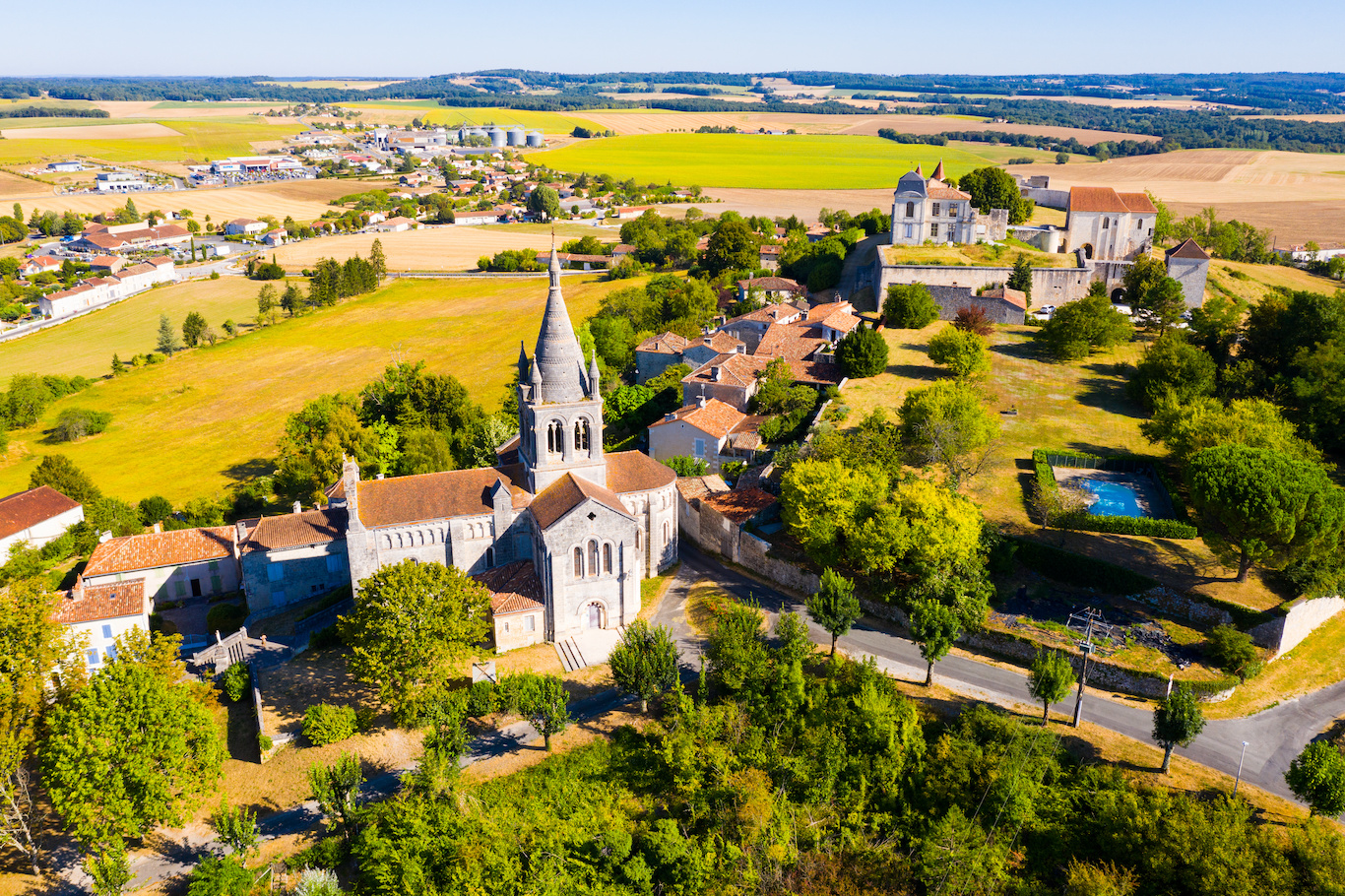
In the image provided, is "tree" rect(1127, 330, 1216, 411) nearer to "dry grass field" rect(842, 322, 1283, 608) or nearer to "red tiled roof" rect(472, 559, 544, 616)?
"dry grass field" rect(842, 322, 1283, 608)

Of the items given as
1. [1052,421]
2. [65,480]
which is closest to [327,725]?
[65,480]

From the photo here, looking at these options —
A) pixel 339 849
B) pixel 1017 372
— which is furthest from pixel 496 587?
pixel 1017 372

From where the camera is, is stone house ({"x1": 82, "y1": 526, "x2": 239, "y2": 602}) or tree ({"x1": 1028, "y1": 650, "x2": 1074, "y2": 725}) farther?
stone house ({"x1": 82, "y1": 526, "x2": 239, "y2": 602})

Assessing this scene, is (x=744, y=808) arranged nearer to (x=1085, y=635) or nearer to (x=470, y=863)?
(x=470, y=863)

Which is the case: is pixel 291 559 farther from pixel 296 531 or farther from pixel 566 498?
pixel 566 498

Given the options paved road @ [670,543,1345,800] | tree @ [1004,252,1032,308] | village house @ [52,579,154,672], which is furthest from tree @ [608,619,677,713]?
tree @ [1004,252,1032,308]

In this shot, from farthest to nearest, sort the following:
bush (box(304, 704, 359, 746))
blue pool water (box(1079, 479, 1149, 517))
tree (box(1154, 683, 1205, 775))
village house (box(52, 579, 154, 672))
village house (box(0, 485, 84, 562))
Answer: village house (box(0, 485, 84, 562))
blue pool water (box(1079, 479, 1149, 517))
village house (box(52, 579, 154, 672))
bush (box(304, 704, 359, 746))
tree (box(1154, 683, 1205, 775))
